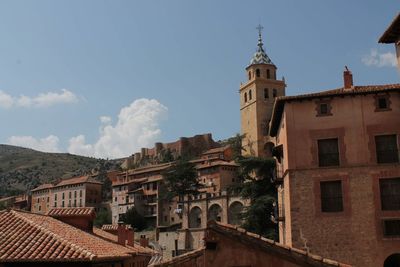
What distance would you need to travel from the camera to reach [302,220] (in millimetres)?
23672

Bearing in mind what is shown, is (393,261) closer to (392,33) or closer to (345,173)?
(345,173)

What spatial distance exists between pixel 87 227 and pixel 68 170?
496 feet

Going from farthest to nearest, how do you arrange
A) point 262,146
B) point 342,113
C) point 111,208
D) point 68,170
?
point 68,170 < point 111,208 < point 262,146 < point 342,113

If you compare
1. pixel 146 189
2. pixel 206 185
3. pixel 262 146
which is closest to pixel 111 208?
pixel 146 189

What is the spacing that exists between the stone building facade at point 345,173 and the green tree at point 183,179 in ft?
165

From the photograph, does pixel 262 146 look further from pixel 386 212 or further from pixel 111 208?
pixel 386 212

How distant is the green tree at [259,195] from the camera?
38.9 meters

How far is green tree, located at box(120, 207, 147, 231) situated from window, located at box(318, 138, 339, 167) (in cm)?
6257

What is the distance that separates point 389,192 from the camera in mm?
23297

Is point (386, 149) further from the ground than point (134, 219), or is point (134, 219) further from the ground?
point (386, 149)

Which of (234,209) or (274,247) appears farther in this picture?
(234,209)

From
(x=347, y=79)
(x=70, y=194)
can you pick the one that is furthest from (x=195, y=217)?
(x=347, y=79)

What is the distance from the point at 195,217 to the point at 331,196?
51215 mm

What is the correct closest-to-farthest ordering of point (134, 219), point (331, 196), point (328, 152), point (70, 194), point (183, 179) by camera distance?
point (331, 196), point (328, 152), point (183, 179), point (134, 219), point (70, 194)
